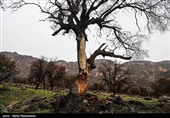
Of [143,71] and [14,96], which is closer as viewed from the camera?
[14,96]

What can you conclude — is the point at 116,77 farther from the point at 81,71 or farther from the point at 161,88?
the point at 81,71

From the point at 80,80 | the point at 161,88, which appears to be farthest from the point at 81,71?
the point at 161,88

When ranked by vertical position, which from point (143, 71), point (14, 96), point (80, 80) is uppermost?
point (80, 80)

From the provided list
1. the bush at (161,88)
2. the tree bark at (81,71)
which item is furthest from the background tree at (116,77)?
the tree bark at (81,71)

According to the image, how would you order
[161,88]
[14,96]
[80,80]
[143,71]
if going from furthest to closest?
[143,71]
[161,88]
[14,96]
[80,80]

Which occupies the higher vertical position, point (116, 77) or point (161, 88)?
point (116, 77)

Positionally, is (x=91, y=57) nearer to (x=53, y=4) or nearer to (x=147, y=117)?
(x=53, y=4)

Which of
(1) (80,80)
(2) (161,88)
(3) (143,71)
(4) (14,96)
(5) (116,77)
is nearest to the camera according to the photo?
(1) (80,80)

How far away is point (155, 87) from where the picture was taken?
35969mm

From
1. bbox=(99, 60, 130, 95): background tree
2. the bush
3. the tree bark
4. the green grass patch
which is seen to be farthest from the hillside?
the tree bark

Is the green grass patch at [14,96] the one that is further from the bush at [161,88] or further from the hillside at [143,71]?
the hillside at [143,71]

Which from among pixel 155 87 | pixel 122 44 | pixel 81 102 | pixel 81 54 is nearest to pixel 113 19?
pixel 122 44

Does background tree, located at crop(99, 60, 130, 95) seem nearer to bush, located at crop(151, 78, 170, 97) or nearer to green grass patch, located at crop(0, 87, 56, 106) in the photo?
bush, located at crop(151, 78, 170, 97)

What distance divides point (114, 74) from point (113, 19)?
68.5 ft
